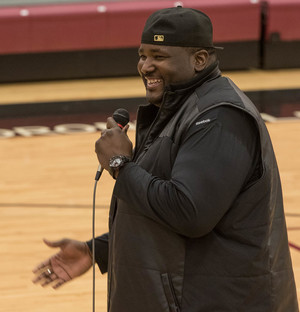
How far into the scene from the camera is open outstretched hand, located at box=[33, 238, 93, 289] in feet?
8.13

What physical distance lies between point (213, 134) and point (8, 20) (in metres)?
7.99

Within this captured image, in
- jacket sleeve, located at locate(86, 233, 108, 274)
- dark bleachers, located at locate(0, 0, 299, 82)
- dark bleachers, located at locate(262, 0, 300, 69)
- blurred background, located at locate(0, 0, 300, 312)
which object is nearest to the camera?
jacket sleeve, located at locate(86, 233, 108, 274)

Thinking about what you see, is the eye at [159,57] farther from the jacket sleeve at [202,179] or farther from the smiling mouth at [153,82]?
the jacket sleeve at [202,179]

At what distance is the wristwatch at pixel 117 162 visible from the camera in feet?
6.69

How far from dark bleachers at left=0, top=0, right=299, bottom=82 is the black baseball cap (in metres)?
7.79

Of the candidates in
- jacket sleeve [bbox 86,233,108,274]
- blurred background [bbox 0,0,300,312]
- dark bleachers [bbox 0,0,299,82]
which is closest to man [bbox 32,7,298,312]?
jacket sleeve [bbox 86,233,108,274]

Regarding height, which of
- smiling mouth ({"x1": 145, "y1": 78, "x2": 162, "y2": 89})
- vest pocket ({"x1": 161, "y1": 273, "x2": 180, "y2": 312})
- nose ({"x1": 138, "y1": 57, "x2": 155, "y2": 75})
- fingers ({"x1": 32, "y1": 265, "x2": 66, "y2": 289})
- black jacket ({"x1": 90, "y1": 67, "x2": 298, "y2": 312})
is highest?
nose ({"x1": 138, "y1": 57, "x2": 155, "y2": 75})

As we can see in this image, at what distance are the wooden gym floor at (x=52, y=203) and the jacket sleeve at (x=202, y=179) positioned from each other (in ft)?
7.11

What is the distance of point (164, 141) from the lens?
2.04 metres

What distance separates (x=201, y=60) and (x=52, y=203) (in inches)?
146

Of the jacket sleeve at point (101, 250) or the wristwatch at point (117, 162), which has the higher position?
the wristwatch at point (117, 162)

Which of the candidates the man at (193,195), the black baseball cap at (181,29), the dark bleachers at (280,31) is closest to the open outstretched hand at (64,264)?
the man at (193,195)

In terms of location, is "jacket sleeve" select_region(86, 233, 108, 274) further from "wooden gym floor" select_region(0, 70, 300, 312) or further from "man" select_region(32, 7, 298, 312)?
"wooden gym floor" select_region(0, 70, 300, 312)

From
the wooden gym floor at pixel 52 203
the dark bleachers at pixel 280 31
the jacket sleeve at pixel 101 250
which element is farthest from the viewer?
the dark bleachers at pixel 280 31
